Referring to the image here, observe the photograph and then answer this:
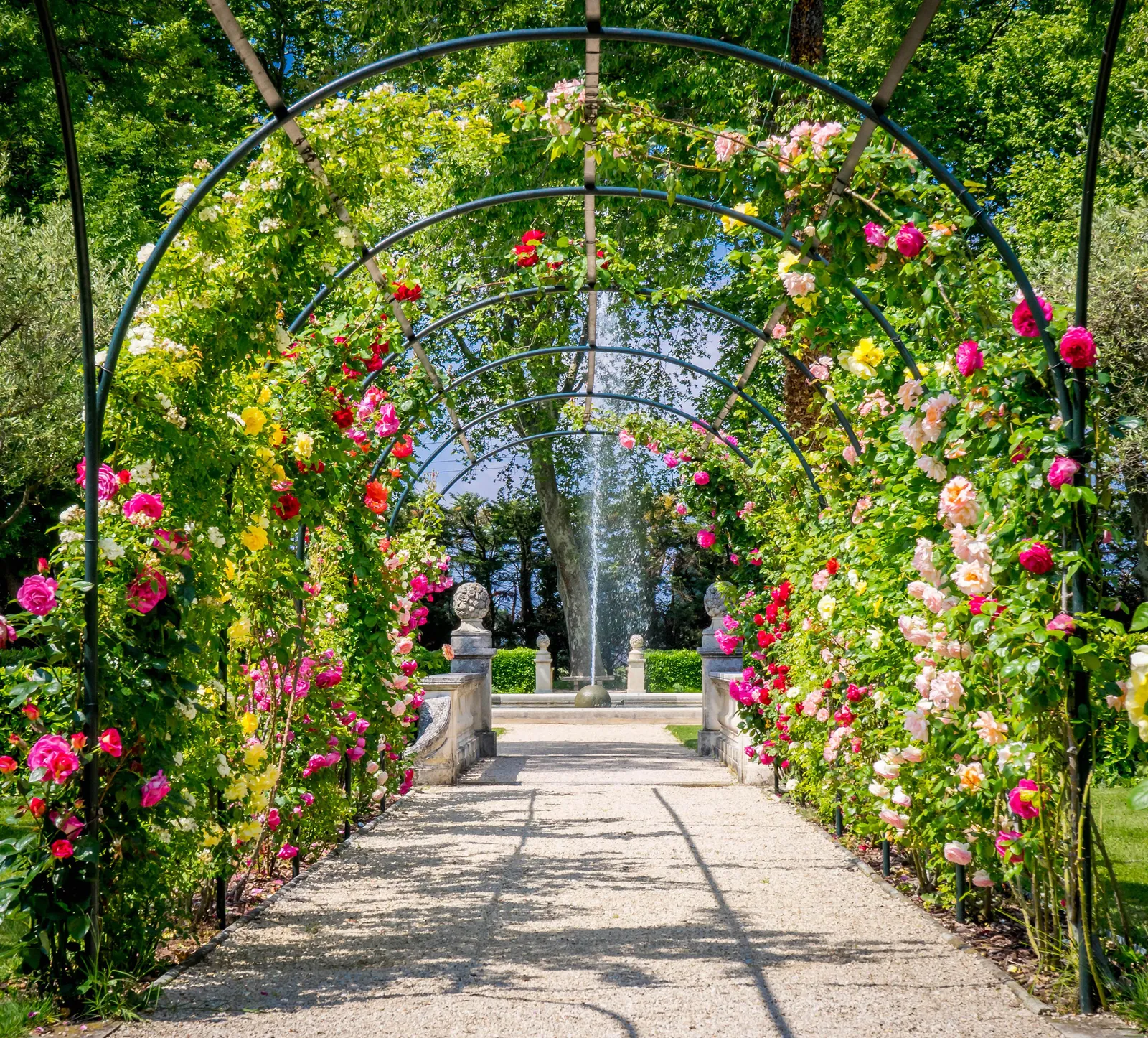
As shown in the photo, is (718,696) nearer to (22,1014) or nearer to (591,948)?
(591,948)

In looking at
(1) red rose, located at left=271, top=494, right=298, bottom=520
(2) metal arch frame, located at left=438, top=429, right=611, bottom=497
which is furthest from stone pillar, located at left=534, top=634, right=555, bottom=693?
(1) red rose, located at left=271, top=494, right=298, bottom=520

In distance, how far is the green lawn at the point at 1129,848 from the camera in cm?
467

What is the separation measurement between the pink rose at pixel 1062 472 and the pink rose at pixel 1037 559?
196 mm

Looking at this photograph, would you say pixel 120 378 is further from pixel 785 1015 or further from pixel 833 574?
pixel 833 574

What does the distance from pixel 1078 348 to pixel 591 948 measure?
2.70 meters

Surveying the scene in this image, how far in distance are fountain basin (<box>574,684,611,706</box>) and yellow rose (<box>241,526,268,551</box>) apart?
598 inches

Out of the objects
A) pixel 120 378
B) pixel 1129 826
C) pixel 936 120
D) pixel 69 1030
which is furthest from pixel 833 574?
pixel 936 120

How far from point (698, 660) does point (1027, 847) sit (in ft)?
69.9

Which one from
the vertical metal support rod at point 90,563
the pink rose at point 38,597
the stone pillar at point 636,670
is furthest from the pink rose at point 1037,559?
the stone pillar at point 636,670

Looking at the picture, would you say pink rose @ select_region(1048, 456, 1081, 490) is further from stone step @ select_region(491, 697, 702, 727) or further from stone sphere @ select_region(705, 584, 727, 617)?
stone step @ select_region(491, 697, 702, 727)

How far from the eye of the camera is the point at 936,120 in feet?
44.9

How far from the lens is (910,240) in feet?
12.6

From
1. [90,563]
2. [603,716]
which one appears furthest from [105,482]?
[603,716]

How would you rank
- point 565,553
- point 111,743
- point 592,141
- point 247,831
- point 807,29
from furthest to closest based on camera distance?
point 565,553 < point 807,29 < point 592,141 < point 247,831 < point 111,743
